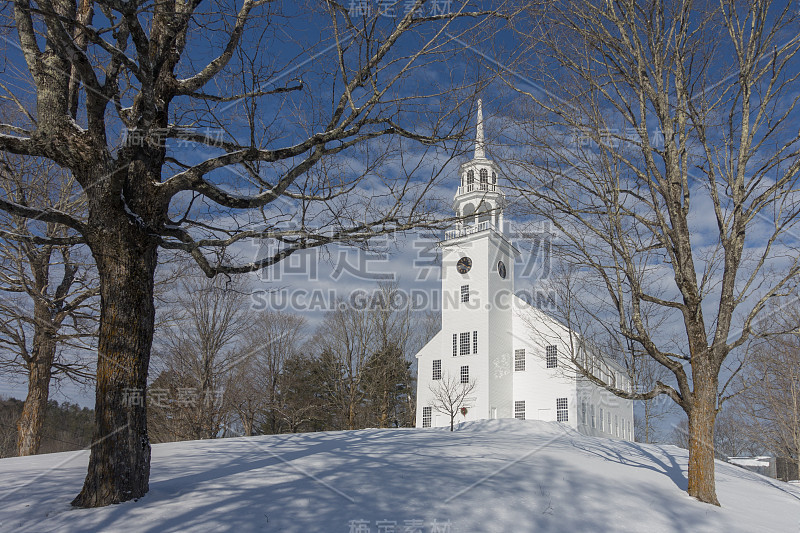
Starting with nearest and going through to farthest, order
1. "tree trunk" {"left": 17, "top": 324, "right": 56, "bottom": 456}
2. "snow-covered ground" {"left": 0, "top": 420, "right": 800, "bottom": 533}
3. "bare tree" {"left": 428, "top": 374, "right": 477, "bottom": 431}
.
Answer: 1. "snow-covered ground" {"left": 0, "top": 420, "right": 800, "bottom": 533}
2. "tree trunk" {"left": 17, "top": 324, "right": 56, "bottom": 456}
3. "bare tree" {"left": 428, "top": 374, "right": 477, "bottom": 431}

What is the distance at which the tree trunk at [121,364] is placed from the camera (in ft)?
16.4

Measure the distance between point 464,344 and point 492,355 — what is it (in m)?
1.92

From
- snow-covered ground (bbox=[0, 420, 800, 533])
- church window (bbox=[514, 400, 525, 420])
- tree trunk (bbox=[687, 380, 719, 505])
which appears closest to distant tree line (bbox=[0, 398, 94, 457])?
church window (bbox=[514, 400, 525, 420])

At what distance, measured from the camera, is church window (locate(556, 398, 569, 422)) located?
94.0 feet

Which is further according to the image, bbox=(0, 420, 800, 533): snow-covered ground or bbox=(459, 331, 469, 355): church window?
bbox=(459, 331, 469, 355): church window

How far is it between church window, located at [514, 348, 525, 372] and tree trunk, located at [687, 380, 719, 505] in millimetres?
24608

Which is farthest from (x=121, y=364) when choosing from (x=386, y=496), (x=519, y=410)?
(x=519, y=410)

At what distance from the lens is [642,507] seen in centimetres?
576

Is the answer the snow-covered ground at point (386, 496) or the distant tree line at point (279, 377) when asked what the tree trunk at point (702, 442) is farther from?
the distant tree line at point (279, 377)

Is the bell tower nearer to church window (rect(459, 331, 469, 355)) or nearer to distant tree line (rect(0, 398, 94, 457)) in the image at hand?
church window (rect(459, 331, 469, 355))

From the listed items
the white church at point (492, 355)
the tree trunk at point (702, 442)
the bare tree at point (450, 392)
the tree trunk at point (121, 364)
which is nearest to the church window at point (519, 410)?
the white church at point (492, 355)

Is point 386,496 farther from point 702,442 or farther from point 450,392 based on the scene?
point 450,392

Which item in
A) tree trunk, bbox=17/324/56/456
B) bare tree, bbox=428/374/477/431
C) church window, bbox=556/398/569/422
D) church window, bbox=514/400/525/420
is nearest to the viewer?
tree trunk, bbox=17/324/56/456

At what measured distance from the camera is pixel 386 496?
5441mm
